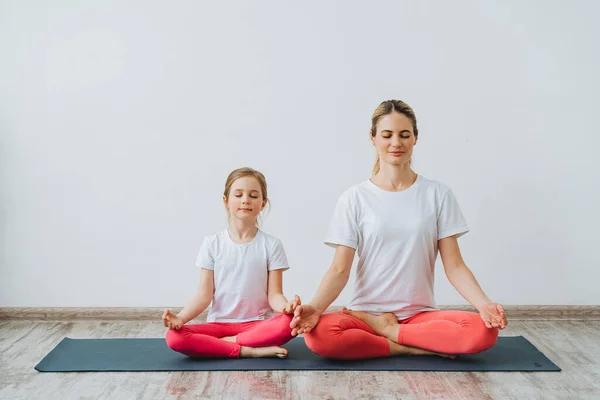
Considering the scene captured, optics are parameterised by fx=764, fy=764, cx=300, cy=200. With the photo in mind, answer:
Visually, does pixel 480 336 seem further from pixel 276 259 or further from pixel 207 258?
pixel 207 258

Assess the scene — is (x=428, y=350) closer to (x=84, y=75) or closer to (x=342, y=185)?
(x=342, y=185)

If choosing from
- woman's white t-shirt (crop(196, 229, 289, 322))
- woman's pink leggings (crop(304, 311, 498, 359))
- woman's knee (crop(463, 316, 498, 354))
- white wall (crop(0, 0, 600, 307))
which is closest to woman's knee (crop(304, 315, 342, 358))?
woman's pink leggings (crop(304, 311, 498, 359))

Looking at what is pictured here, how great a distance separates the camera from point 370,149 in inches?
139

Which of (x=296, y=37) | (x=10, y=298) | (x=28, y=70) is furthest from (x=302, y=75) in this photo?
(x=10, y=298)

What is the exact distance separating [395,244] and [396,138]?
0.38m

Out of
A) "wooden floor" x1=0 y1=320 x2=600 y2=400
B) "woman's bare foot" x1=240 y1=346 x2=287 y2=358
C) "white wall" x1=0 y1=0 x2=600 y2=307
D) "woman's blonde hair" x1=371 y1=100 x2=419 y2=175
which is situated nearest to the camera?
"wooden floor" x1=0 y1=320 x2=600 y2=400

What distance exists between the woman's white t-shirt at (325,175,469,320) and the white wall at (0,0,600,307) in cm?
74

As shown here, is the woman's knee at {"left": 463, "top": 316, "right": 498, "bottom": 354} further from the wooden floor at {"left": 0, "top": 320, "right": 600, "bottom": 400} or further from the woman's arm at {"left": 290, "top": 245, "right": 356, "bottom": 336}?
the woman's arm at {"left": 290, "top": 245, "right": 356, "bottom": 336}

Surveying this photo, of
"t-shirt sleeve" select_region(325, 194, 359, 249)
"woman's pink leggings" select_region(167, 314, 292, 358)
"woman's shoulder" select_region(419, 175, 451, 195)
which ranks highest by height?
"woman's shoulder" select_region(419, 175, 451, 195)

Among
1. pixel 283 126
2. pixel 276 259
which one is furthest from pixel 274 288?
pixel 283 126

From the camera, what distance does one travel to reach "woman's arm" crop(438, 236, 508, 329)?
8.20 ft

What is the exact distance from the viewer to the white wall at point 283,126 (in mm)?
3527

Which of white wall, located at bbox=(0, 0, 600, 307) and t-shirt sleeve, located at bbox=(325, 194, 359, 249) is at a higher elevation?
white wall, located at bbox=(0, 0, 600, 307)

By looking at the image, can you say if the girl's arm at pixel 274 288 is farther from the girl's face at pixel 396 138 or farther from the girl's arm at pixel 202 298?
the girl's face at pixel 396 138
